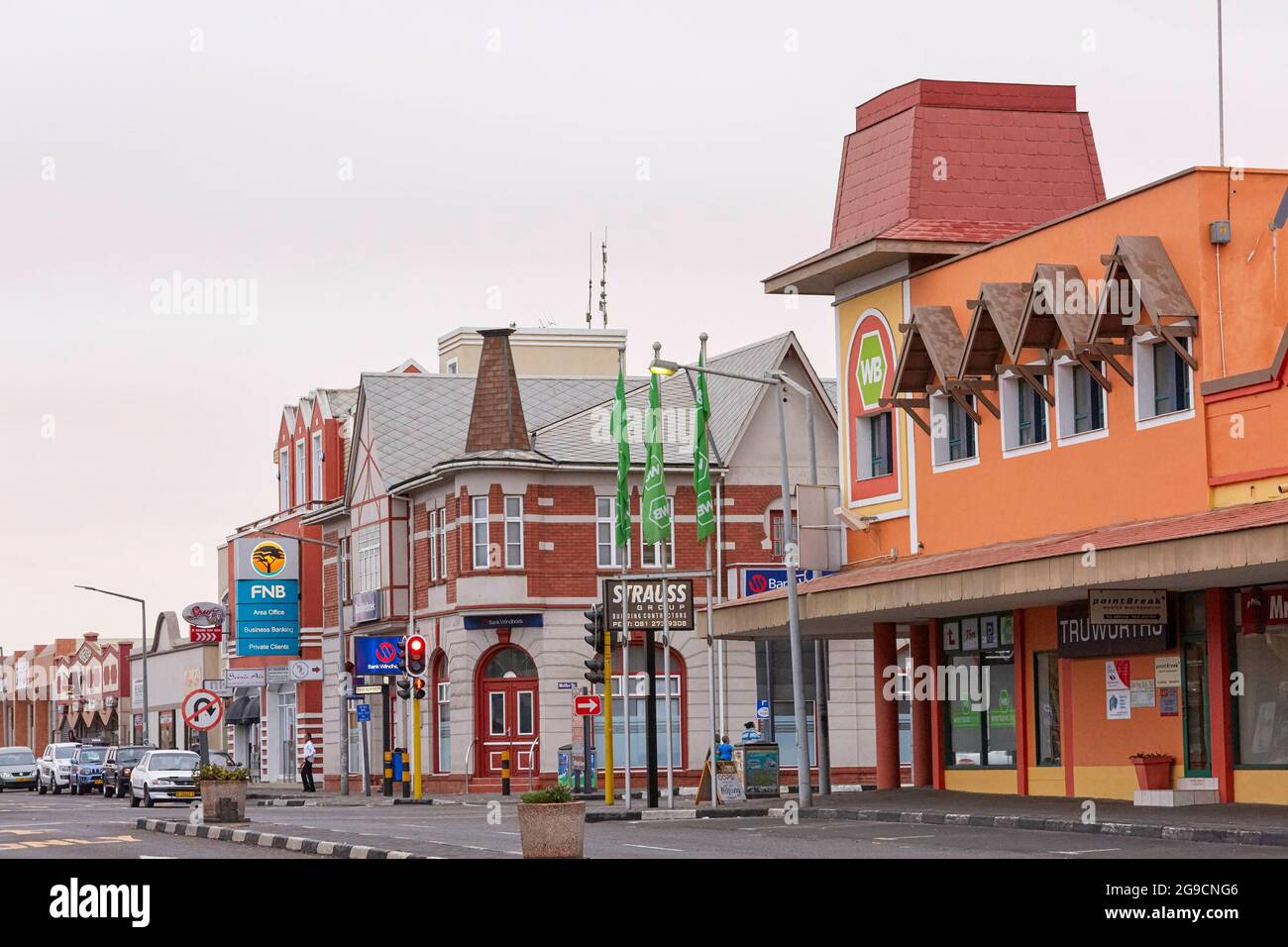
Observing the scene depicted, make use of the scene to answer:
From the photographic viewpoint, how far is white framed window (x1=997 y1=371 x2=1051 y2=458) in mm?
32625

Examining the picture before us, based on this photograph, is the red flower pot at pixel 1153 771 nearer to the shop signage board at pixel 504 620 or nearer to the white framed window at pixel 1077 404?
the white framed window at pixel 1077 404

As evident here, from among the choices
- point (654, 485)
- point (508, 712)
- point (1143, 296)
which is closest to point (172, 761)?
point (508, 712)

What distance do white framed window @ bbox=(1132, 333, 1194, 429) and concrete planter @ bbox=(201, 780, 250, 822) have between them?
1563 cm

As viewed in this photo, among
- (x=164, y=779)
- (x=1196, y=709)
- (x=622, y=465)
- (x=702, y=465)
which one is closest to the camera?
(x=1196, y=709)

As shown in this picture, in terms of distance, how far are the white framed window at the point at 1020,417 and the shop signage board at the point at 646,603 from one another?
6.88 metres

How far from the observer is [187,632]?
3620 inches

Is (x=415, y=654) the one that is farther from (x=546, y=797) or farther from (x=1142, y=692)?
(x=546, y=797)

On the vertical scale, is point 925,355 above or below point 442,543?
above

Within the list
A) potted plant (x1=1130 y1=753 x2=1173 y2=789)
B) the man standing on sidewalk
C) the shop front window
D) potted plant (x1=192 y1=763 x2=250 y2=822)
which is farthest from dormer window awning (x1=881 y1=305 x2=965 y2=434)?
the man standing on sidewalk

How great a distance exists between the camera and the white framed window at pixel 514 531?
181 ft

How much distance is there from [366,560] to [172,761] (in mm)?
12600

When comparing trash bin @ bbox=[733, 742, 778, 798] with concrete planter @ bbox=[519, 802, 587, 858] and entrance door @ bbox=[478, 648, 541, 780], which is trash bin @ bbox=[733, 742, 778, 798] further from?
concrete planter @ bbox=[519, 802, 587, 858]

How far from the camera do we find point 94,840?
3056 cm

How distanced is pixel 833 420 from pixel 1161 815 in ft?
101
